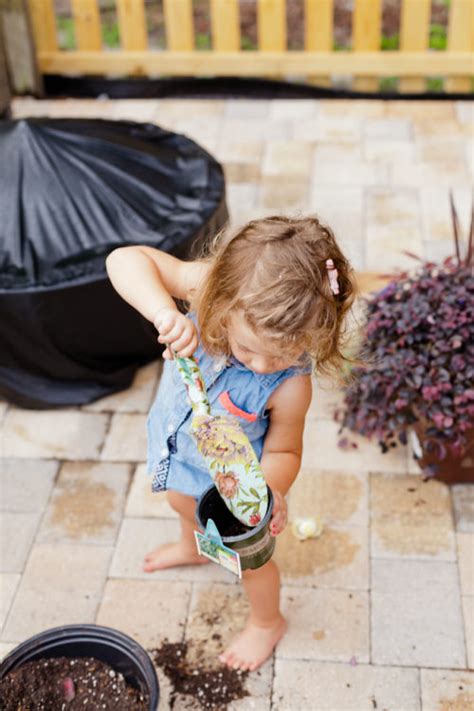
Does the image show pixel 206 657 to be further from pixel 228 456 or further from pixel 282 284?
pixel 282 284

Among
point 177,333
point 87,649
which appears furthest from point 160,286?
point 87,649

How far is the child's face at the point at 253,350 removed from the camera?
1.70 m

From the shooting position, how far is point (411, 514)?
8.86 ft

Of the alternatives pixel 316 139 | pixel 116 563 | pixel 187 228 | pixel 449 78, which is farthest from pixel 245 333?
pixel 449 78

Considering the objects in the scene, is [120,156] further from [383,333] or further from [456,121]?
[456,121]

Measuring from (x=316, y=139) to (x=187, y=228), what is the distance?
1844mm

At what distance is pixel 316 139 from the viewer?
4625mm

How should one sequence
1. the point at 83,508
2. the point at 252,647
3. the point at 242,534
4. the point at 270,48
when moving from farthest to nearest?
the point at 270,48
the point at 83,508
the point at 252,647
the point at 242,534

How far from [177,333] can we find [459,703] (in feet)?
4.13

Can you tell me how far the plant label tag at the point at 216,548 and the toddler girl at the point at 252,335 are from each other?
5.9 inches

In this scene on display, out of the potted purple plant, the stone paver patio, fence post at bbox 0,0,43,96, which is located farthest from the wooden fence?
the potted purple plant

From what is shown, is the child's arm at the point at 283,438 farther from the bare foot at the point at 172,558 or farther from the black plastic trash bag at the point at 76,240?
the black plastic trash bag at the point at 76,240

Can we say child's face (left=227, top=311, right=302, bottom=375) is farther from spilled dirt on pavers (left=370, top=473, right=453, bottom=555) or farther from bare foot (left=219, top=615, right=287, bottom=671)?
spilled dirt on pavers (left=370, top=473, right=453, bottom=555)

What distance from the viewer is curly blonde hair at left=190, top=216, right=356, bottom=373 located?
5.43 feet
